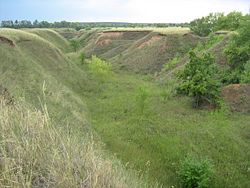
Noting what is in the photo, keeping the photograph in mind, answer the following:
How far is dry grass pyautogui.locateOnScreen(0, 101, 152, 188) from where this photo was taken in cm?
621

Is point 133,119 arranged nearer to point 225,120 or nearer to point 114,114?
point 114,114

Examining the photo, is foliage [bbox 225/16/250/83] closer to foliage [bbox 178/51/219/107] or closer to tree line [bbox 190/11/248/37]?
foliage [bbox 178/51/219/107]

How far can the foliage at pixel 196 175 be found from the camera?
48.2 ft

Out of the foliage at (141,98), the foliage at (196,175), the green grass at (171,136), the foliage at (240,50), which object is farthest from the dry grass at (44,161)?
the foliage at (240,50)

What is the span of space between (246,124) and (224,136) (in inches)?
142

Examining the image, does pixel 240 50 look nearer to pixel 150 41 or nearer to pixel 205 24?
pixel 150 41

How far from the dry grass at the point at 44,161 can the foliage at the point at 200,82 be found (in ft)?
69.6

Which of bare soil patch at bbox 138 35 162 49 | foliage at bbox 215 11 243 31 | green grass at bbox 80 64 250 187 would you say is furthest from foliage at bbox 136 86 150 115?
foliage at bbox 215 11 243 31

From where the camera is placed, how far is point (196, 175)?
14875mm

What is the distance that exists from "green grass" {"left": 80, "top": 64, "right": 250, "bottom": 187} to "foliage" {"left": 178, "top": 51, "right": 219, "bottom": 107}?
117cm

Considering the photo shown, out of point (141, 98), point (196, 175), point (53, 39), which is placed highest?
point (141, 98)

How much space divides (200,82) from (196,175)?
14.1 metres

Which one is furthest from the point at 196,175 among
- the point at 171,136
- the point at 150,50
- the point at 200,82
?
the point at 150,50

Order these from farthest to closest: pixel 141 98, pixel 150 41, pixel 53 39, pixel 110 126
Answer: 1. pixel 53 39
2. pixel 150 41
3. pixel 141 98
4. pixel 110 126
